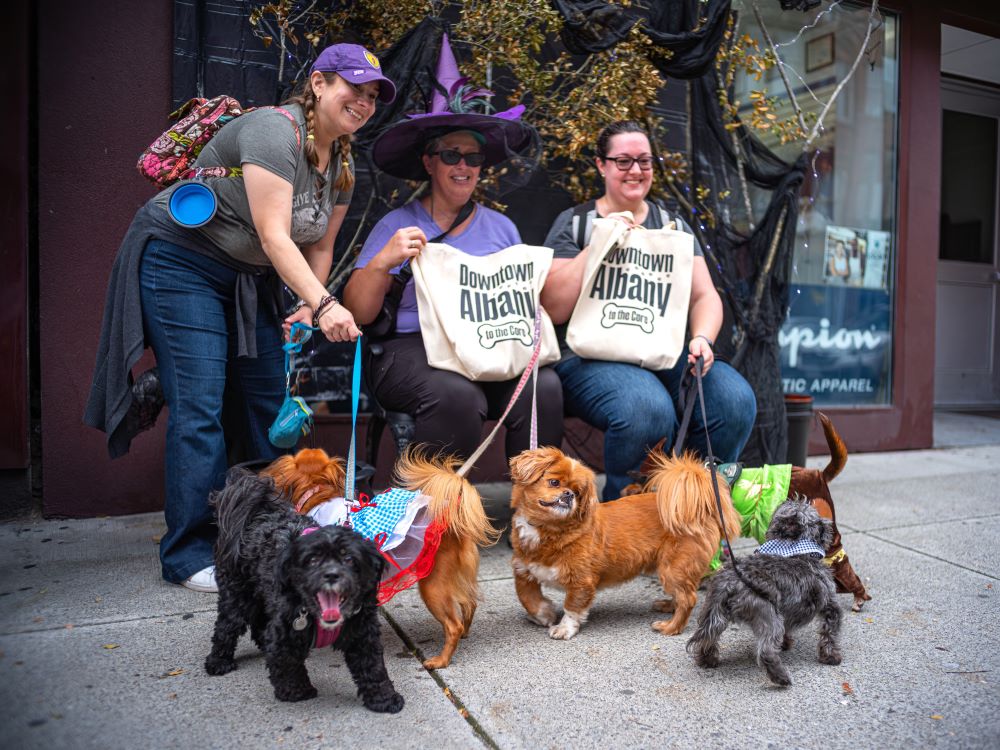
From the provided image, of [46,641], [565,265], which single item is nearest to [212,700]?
[46,641]

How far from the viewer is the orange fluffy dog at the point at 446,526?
2419mm

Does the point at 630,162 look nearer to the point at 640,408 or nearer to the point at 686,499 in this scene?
the point at 640,408

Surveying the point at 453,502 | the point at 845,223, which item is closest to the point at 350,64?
the point at 453,502

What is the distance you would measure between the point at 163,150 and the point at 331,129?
677 millimetres

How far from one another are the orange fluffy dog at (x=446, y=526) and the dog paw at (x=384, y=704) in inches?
12.3

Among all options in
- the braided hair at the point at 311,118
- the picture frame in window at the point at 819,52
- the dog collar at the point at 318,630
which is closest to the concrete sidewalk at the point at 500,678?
the dog collar at the point at 318,630

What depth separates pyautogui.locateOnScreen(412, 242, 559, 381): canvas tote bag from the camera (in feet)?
10.6

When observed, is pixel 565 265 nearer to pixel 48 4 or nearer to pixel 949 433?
pixel 48 4

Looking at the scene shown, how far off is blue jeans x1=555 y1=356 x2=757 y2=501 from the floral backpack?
172cm

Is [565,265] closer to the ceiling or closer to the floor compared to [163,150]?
closer to the floor

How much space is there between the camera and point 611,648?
2670 mm

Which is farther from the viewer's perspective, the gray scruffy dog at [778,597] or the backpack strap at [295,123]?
the backpack strap at [295,123]

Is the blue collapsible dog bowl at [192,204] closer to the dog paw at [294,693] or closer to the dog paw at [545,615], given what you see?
the dog paw at [294,693]

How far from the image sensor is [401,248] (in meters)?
3.14
